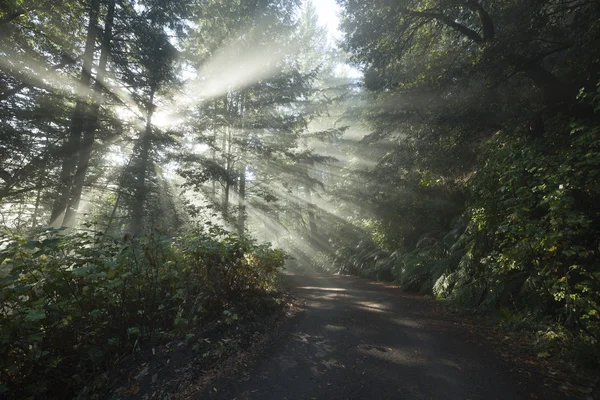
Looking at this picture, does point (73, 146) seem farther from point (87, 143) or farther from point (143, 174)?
point (143, 174)

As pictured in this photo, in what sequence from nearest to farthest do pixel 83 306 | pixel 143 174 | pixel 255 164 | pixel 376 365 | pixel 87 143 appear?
1. pixel 83 306
2. pixel 376 365
3. pixel 87 143
4. pixel 143 174
5. pixel 255 164

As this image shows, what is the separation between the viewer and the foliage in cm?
349

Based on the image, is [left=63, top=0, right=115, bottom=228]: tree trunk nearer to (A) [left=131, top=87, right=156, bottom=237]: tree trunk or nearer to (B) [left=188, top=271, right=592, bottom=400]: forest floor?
(A) [left=131, top=87, right=156, bottom=237]: tree trunk

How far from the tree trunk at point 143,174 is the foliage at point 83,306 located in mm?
7721

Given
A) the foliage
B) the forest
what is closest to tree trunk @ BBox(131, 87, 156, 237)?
the forest

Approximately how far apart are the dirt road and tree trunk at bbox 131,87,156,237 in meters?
9.14

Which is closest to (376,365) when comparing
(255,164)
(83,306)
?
(83,306)

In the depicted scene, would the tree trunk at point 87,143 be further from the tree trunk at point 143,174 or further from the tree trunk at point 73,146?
the tree trunk at point 143,174

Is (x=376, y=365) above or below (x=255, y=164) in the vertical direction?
below

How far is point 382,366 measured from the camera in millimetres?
4246

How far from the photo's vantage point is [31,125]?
8.85 m

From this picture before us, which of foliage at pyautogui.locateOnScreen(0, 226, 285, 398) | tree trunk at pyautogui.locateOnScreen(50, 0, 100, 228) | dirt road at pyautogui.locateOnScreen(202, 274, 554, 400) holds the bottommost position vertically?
dirt road at pyautogui.locateOnScreen(202, 274, 554, 400)

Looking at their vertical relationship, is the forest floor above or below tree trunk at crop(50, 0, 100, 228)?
below

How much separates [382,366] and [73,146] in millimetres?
10880
